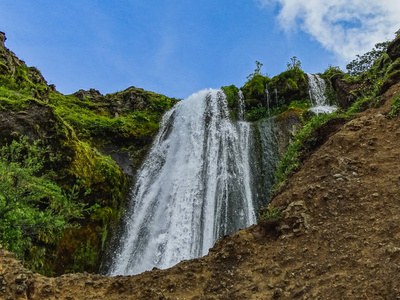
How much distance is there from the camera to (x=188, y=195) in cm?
1416

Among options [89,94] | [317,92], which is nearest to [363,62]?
[317,92]

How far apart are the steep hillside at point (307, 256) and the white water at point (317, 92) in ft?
45.8

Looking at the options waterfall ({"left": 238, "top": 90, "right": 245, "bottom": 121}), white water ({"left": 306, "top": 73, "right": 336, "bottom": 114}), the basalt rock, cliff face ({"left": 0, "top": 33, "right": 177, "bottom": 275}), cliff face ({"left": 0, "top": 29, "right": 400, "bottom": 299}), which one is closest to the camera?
cliff face ({"left": 0, "top": 29, "right": 400, "bottom": 299})

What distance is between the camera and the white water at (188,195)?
1184 cm

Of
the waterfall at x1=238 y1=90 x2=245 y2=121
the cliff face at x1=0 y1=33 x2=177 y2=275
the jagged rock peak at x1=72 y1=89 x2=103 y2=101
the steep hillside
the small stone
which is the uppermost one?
the jagged rock peak at x1=72 y1=89 x2=103 y2=101

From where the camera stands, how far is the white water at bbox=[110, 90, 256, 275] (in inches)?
466

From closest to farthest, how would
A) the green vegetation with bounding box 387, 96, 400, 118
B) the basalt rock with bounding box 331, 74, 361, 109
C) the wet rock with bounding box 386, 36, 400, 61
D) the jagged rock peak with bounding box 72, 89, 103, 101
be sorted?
the green vegetation with bounding box 387, 96, 400, 118, the wet rock with bounding box 386, 36, 400, 61, the basalt rock with bounding box 331, 74, 361, 109, the jagged rock peak with bounding box 72, 89, 103, 101

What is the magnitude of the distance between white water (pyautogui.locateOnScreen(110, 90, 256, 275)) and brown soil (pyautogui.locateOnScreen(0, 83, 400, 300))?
236 inches

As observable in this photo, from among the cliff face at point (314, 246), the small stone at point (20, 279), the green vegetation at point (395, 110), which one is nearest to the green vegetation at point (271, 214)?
the cliff face at point (314, 246)

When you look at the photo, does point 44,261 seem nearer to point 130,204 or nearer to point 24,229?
point 24,229

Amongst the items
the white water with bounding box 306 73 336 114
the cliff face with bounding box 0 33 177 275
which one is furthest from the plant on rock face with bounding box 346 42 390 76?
the cliff face with bounding box 0 33 177 275

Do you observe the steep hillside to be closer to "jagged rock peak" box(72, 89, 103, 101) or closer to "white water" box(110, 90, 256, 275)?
"white water" box(110, 90, 256, 275)

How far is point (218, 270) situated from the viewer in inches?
213

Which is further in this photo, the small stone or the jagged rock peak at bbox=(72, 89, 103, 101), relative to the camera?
the jagged rock peak at bbox=(72, 89, 103, 101)
